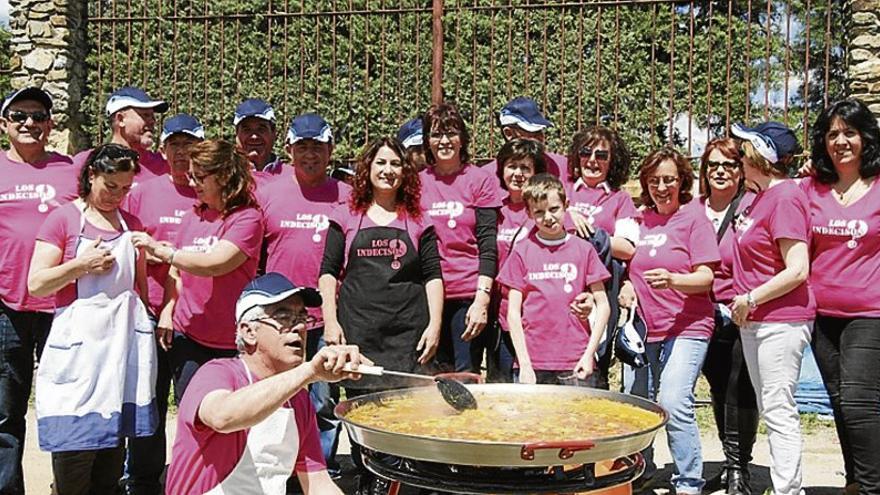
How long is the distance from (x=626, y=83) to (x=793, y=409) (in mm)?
6901

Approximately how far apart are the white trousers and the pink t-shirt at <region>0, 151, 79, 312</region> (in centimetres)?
369

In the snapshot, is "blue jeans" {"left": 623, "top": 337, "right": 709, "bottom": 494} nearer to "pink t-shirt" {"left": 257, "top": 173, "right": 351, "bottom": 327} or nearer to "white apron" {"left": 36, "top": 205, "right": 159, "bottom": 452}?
"pink t-shirt" {"left": 257, "top": 173, "right": 351, "bottom": 327}

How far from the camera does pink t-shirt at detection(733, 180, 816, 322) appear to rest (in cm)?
475

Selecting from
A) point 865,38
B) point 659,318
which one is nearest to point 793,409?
point 659,318

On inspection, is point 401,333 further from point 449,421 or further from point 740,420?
point 740,420

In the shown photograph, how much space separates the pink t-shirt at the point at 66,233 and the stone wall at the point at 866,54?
5.88 m

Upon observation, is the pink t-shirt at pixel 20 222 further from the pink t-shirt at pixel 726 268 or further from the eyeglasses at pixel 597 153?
the pink t-shirt at pixel 726 268

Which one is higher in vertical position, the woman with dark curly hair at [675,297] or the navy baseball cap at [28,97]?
the navy baseball cap at [28,97]

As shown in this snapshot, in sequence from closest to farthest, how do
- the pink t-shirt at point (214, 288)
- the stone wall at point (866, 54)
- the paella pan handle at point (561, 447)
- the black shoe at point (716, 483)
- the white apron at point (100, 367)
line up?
the paella pan handle at point (561, 447) → the white apron at point (100, 367) → the pink t-shirt at point (214, 288) → the black shoe at point (716, 483) → the stone wall at point (866, 54)

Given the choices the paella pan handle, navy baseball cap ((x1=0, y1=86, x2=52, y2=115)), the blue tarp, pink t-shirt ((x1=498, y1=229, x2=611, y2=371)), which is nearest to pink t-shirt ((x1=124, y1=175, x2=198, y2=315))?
navy baseball cap ((x1=0, y1=86, x2=52, y2=115))

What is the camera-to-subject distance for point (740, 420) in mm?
5328

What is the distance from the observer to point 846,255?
15.9 feet

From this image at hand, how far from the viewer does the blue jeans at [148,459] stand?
508cm

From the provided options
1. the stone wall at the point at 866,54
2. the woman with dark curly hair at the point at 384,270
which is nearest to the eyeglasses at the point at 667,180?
the woman with dark curly hair at the point at 384,270
